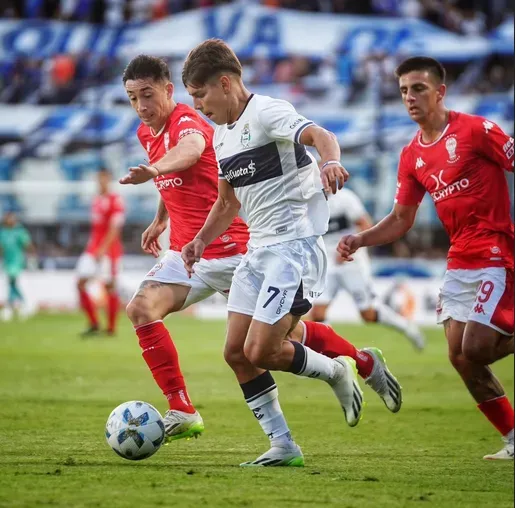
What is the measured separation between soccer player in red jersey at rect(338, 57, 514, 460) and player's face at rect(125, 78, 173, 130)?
5.06 feet

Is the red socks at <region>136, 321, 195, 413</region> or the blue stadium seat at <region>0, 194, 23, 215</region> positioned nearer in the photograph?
the red socks at <region>136, 321, 195, 413</region>

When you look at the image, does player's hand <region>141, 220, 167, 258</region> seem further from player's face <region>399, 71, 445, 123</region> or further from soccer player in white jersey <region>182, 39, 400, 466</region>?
player's face <region>399, 71, 445, 123</region>

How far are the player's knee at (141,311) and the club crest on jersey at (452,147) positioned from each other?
83.7 inches

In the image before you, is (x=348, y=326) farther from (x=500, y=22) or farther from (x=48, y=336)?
(x=500, y=22)

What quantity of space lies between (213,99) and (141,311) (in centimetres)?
157

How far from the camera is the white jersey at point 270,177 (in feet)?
20.8

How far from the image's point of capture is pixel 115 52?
3103 centimetres

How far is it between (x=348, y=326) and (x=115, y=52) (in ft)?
43.7

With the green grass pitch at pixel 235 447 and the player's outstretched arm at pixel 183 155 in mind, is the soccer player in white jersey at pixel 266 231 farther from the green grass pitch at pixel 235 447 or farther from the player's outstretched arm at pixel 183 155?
the green grass pitch at pixel 235 447

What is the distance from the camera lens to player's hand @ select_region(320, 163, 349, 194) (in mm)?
5480

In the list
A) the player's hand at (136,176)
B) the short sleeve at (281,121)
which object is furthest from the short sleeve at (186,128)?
the player's hand at (136,176)

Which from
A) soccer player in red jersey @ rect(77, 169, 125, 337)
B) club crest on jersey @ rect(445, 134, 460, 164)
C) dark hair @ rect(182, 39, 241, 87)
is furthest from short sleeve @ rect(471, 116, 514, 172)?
soccer player in red jersey @ rect(77, 169, 125, 337)

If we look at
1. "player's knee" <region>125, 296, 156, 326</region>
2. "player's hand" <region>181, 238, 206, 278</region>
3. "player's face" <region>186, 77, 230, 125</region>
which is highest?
"player's face" <region>186, 77, 230, 125</region>

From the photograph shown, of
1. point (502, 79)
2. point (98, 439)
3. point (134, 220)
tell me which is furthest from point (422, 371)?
point (502, 79)
